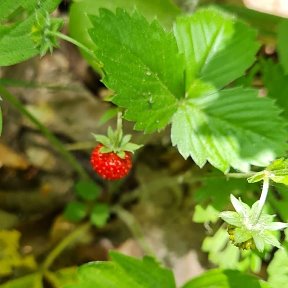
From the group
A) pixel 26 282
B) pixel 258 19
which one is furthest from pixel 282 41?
pixel 26 282

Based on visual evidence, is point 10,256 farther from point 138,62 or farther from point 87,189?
point 138,62

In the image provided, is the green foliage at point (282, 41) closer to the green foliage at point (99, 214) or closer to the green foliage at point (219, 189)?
the green foliage at point (219, 189)

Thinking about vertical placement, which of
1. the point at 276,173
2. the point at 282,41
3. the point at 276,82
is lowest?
the point at 276,173

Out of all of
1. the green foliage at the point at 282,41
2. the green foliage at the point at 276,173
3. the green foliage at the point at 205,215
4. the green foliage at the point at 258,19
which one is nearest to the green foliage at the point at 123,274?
the green foliage at the point at 205,215

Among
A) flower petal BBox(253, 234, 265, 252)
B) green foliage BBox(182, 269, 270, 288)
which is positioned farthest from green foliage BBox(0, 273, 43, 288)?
flower petal BBox(253, 234, 265, 252)

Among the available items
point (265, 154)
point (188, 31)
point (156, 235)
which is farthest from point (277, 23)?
point (156, 235)

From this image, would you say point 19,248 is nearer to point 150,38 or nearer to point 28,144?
point 28,144

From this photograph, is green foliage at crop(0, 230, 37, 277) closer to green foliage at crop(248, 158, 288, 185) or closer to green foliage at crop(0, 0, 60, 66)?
green foliage at crop(0, 0, 60, 66)
